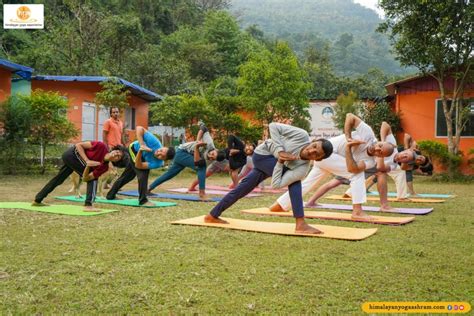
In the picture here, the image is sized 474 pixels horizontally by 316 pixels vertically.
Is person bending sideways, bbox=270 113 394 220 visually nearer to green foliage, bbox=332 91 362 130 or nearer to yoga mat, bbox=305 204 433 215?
yoga mat, bbox=305 204 433 215

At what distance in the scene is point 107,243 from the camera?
497 cm

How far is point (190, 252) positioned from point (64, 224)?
2.26 m

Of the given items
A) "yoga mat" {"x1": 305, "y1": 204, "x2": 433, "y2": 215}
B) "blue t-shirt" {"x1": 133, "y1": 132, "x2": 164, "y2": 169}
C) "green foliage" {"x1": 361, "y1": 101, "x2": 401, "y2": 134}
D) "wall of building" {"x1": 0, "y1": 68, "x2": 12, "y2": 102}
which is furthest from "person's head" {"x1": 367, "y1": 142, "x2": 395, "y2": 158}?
"wall of building" {"x1": 0, "y1": 68, "x2": 12, "y2": 102}

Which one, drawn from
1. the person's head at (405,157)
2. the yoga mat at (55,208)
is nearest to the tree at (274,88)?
the person's head at (405,157)

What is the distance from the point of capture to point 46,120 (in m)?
14.6

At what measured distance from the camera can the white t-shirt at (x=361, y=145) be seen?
23.2ft

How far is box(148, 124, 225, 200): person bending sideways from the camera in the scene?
A: 942cm

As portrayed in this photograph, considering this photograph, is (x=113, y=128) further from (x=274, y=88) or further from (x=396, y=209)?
(x=274, y=88)

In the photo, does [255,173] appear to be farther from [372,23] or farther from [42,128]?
[372,23]

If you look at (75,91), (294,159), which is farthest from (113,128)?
(75,91)

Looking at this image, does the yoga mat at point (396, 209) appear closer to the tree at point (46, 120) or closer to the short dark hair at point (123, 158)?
the short dark hair at point (123, 158)

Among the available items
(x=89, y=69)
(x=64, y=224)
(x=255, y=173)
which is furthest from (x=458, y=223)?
(x=89, y=69)

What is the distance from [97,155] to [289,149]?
312cm

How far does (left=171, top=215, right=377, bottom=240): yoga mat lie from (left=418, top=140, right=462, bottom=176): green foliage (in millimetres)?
11977
